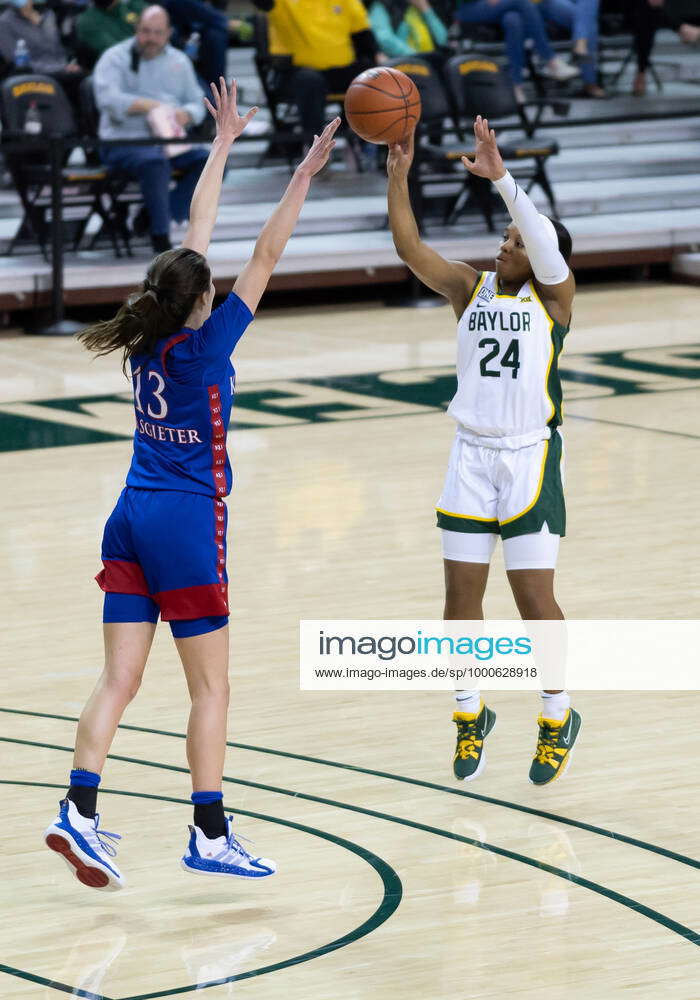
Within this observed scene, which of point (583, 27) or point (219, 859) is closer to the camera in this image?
point (219, 859)

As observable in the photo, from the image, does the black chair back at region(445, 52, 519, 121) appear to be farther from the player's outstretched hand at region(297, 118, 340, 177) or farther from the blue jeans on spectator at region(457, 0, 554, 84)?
the player's outstretched hand at region(297, 118, 340, 177)

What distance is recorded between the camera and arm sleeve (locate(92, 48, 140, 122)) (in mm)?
13391

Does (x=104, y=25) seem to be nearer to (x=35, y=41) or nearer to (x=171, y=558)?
(x=35, y=41)

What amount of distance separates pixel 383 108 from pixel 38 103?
867 cm

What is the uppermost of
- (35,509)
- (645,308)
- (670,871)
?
(670,871)

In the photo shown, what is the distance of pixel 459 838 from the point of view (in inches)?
187

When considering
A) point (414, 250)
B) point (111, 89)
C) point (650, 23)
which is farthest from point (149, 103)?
point (414, 250)

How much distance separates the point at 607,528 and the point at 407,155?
3.22m

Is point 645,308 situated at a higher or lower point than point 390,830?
lower

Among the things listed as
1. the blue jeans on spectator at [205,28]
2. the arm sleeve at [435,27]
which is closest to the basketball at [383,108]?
the blue jeans on spectator at [205,28]

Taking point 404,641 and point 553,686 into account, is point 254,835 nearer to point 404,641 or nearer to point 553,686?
point 553,686

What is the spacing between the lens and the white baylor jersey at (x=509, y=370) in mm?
5047

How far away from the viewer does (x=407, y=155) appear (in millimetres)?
5160

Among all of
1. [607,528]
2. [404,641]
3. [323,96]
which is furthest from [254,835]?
[323,96]
